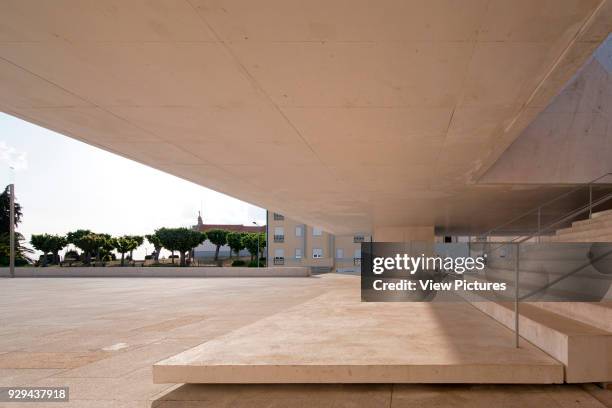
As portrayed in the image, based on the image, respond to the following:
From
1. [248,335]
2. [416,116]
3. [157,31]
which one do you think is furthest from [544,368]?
[157,31]

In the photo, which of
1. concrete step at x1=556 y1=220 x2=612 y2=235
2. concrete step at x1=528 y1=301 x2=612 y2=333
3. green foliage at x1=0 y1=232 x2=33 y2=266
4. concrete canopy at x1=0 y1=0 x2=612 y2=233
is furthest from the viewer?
green foliage at x1=0 y1=232 x2=33 y2=266

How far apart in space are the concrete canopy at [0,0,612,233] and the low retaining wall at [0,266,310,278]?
2209 cm

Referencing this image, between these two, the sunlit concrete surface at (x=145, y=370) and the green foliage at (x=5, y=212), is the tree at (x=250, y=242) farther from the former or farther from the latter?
the sunlit concrete surface at (x=145, y=370)

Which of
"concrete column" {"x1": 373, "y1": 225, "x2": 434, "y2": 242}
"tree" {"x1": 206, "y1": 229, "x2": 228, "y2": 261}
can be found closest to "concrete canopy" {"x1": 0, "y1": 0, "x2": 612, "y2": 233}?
"concrete column" {"x1": 373, "y1": 225, "x2": 434, "y2": 242}

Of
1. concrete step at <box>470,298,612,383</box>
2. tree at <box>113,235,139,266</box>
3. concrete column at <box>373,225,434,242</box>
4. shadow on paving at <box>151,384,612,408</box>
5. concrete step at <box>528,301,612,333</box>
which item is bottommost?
tree at <box>113,235,139,266</box>

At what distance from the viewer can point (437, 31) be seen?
10.9 ft

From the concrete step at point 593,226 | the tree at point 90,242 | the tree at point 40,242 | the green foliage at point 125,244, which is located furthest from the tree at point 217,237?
the concrete step at point 593,226

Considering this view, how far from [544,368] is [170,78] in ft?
15.5

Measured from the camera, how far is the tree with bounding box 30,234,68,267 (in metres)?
45.7

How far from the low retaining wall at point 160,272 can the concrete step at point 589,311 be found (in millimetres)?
23907

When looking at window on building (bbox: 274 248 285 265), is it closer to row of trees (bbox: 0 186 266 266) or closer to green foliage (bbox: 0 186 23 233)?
row of trees (bbox: 0 186 266 266)

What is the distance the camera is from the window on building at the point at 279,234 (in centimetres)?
5384

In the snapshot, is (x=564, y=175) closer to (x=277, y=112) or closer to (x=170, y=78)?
(x=277, y=112)

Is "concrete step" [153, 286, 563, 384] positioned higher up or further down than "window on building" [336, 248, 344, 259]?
higher up
